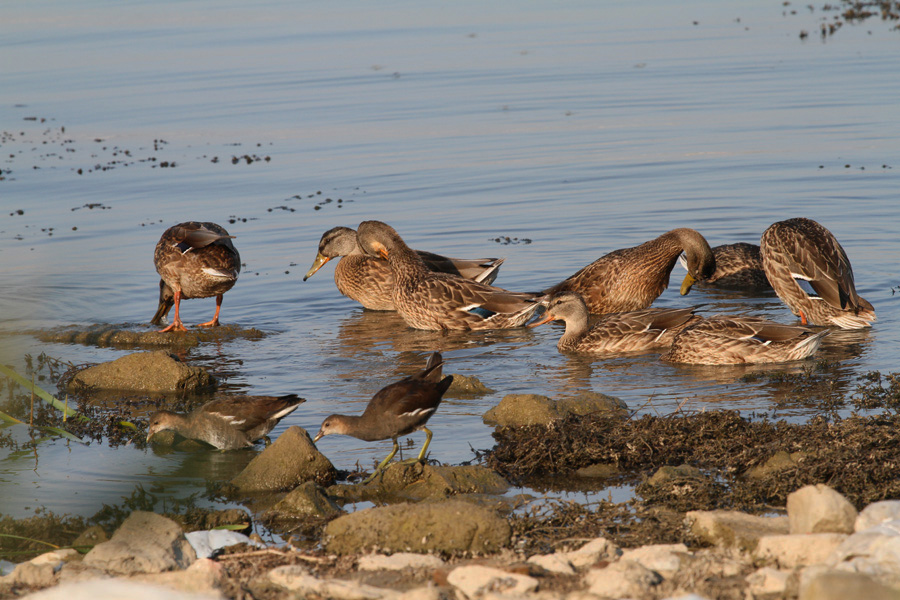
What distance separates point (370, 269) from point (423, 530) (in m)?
7.72

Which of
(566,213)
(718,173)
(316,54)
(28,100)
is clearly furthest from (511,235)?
(316,54)

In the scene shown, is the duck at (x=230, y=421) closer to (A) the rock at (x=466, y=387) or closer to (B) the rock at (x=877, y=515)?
(A) the rock at (x=466, y=387)

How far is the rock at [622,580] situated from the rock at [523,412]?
9.40 feet

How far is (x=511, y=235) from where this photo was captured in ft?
48.9

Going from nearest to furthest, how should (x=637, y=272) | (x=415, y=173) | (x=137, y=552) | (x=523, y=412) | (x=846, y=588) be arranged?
1. (x=846, y=588)
2. (x=137, y=552)
3. (x=523, y=412)
4. (x=637, y=272)
5. (x=415, y=173)

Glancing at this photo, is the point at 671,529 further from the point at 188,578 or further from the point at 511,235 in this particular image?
the point at 511,235

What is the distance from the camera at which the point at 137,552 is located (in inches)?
197

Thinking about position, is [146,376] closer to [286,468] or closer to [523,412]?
[286,468]

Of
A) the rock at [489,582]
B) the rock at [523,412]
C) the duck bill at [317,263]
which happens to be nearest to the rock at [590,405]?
the rock at [523,412]

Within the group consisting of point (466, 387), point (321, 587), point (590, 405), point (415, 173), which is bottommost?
point (466, 387)

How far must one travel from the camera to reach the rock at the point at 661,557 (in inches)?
183

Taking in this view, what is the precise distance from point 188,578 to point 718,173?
1442cm

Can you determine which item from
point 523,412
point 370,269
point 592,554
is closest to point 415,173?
point 370,269

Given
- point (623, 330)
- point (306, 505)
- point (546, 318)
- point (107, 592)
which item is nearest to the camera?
point (107, 592)
